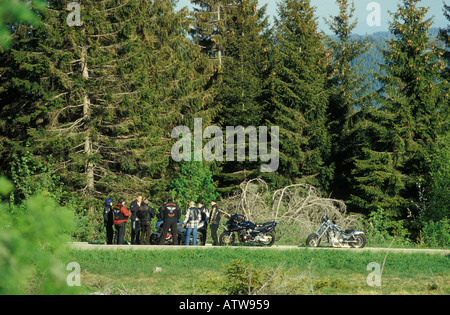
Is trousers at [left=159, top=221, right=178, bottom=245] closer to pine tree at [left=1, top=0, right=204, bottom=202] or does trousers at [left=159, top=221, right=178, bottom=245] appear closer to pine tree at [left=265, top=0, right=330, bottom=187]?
pine tree at [left=1, top=0, right=204, bottom=202]

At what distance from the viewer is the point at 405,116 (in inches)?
1331

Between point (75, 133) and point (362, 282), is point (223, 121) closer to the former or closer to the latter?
point (75, 133)

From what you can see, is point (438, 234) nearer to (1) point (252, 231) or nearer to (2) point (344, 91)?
(1) point (252, 231)

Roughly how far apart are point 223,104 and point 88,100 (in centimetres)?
1283

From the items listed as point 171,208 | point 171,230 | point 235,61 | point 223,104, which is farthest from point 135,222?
point 235,61

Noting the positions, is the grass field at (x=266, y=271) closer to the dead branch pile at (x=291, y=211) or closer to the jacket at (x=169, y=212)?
the jacket at (x=169, y=212)

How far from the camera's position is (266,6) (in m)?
43.7

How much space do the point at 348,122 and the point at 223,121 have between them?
9.04 metres

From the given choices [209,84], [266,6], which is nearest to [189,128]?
[209,84]

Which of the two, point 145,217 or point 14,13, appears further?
point 145,217

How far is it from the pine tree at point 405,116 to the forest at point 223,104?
0.09m

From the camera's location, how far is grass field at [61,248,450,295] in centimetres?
1179

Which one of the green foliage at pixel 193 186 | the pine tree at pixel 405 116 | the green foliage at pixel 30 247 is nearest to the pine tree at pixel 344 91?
the pine tree at pixel 405 116

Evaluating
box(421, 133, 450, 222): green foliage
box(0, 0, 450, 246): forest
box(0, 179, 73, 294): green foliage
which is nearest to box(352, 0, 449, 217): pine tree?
box(0, 0, 450, 246): forest
